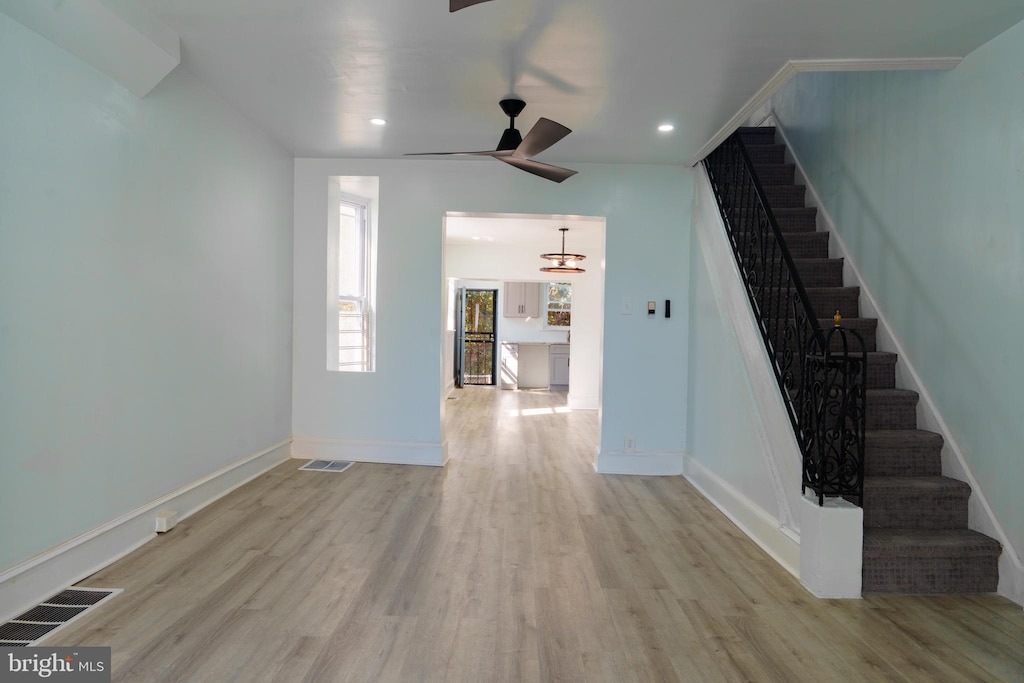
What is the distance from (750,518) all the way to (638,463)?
4.71ft

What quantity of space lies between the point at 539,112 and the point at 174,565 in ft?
10.8

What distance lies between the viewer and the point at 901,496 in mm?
2822

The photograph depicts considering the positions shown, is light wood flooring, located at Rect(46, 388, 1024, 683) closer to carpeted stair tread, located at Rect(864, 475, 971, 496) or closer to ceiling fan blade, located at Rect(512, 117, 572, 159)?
carpeted stair tread, located at Rect(864, 475, 971, 496)

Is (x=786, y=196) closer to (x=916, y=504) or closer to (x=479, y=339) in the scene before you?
(x=916, y=504)

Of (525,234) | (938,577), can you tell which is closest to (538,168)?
(938,577)

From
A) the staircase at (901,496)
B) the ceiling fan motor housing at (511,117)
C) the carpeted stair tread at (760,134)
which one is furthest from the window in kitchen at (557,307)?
the ceiling fan motor housing at (511,117)

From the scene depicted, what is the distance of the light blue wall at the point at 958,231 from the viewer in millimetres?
2531

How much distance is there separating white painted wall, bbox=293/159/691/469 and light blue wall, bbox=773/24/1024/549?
1.45m

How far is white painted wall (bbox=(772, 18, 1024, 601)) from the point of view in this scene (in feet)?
8.32

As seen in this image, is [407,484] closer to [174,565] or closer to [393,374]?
[393,374]

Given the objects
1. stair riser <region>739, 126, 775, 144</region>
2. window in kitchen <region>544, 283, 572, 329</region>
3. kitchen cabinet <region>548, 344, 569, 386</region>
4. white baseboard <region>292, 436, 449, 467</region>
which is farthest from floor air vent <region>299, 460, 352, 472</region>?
window in kitchen <region>544, 283, 572, 329</region>

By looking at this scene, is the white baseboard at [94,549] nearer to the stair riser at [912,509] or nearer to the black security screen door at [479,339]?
Result: the stair riser at [912,509]

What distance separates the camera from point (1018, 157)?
2.50 m

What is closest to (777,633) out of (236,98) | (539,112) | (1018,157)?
(1018,157)
